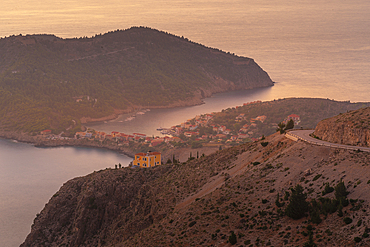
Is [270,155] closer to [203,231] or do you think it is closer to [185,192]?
[185,192]

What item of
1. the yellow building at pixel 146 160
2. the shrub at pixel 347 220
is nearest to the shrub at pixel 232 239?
the shrub at pixel 347 220

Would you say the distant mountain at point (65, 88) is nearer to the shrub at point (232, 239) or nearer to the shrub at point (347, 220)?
the shrub at point (232, 239)

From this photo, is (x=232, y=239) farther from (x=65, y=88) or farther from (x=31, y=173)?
(x=65, y=88)

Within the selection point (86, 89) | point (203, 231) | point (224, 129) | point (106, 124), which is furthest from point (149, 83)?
point (203, 231)

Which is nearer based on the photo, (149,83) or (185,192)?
(185,192)

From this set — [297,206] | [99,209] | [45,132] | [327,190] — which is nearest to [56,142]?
[45,132]
